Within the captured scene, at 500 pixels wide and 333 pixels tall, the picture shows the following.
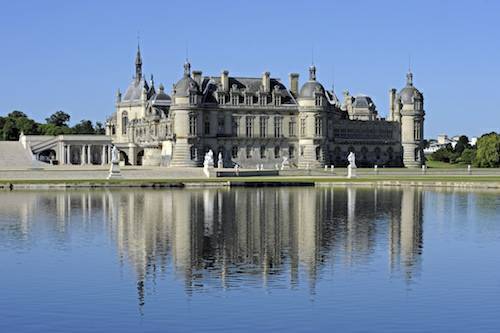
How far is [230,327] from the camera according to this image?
17.0 m

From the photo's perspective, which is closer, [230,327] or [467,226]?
[230,327]

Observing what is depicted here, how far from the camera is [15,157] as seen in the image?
299ft

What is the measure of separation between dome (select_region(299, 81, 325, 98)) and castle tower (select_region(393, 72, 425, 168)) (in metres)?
12.1

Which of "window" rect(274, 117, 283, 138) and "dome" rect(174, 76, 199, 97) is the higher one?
"dome" rect(174, 76, 199, 97)

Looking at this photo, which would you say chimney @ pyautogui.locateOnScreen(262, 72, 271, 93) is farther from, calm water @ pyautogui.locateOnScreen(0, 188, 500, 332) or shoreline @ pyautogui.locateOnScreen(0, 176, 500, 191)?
calm water @ pyautogui.locateOnScreen(0, 188, 500, 332)

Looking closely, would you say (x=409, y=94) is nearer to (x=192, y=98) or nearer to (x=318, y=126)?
(x=318, y=126)

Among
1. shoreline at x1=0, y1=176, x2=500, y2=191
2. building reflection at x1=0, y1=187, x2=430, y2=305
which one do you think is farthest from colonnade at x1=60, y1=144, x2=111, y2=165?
building reflection at x1=0, y1=187, x2=430, y2=305

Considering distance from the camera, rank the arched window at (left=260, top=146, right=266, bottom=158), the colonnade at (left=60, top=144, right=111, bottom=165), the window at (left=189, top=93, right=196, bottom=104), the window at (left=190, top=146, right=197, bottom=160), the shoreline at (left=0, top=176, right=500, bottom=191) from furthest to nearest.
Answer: the colonnade at (left=60, top=144, right=111, bottom=165) → the arched window at (left=260, top=146, right=266, bottom=158) → the window at (left=190, top=146, right=197, bottom=160) → the window at (left=189, top=93, right=196, bottom=104) → the shoreline at (left=0, top=176, right=500, bottom=191)

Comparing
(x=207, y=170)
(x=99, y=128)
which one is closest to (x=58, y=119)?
(x=99, y=128)

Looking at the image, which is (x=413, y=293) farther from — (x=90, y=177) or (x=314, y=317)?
(x=90, y=177)

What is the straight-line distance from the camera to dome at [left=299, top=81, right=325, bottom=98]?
301ft

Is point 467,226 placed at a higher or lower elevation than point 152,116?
lower

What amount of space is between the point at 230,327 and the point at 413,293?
15.7ft

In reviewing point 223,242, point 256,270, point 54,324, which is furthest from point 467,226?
point 54,324
